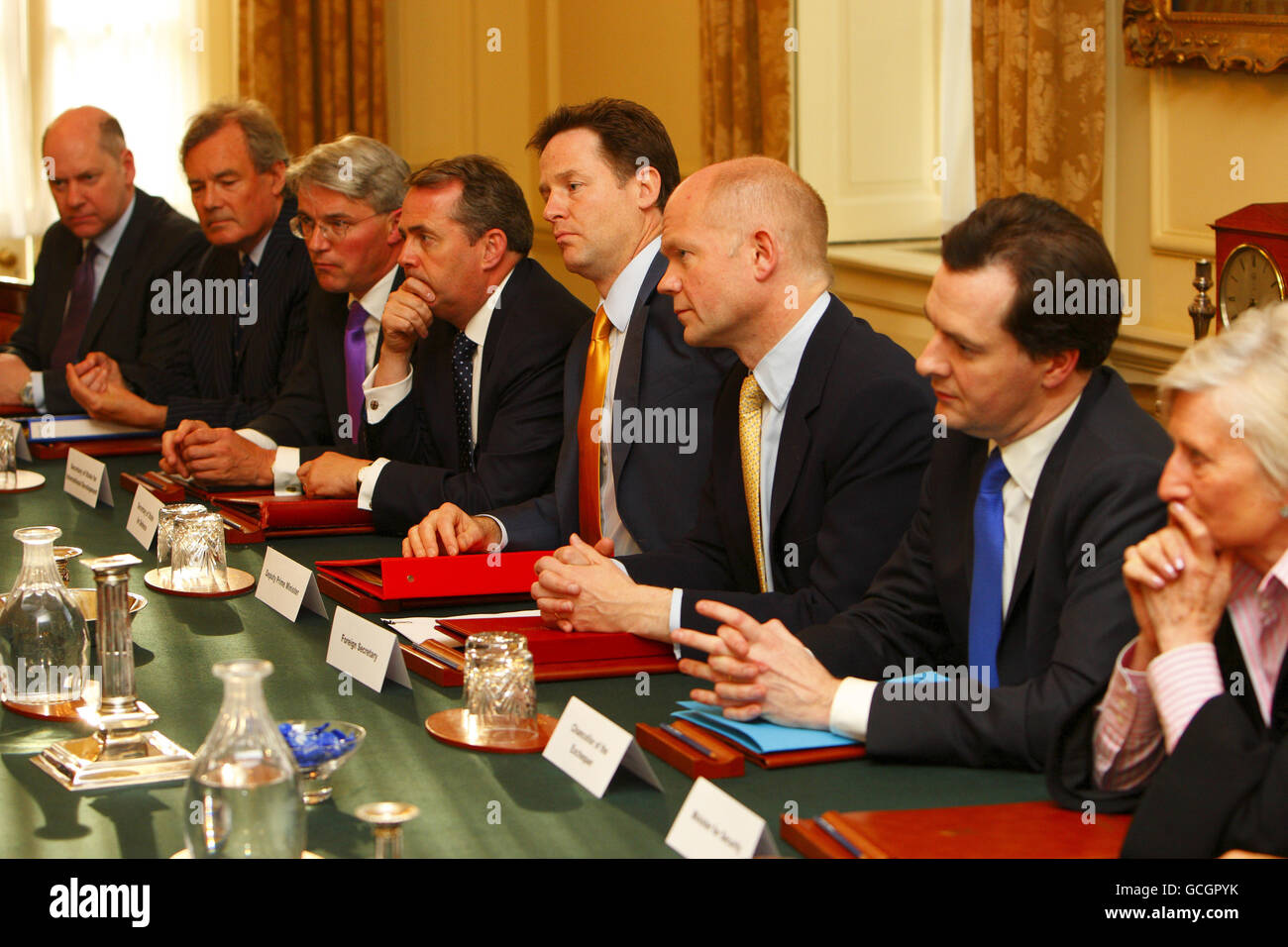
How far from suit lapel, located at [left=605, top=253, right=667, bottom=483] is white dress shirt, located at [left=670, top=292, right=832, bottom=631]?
0.48 meters

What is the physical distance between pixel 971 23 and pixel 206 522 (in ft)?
9.49

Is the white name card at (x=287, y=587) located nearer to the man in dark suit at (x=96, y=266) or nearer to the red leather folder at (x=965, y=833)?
the red leather folder at (x=965, y=833)

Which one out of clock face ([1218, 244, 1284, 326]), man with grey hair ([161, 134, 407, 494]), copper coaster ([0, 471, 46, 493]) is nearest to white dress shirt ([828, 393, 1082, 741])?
clock face ([1218, 244, 1284, 326])

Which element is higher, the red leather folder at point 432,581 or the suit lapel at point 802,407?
the suit lapel at point 802,407

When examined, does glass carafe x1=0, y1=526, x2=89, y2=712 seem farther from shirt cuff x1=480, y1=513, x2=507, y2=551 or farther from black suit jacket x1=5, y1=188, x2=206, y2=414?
black suit jacket x1=5, y1=188, x2=206, y2=414

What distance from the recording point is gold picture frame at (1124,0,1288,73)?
3.79 m

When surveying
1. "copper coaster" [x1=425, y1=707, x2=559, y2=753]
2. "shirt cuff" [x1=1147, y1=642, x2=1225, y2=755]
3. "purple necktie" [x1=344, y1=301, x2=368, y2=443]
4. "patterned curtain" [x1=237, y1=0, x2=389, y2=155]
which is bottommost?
"copper coaster" [x1=425, y1=707, x2=559, y2=753]

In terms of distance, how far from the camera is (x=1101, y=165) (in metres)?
4.37

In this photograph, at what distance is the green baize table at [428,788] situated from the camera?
5.96 feet

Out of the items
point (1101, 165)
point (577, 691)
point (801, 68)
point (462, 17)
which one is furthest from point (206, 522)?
point (462, 17)

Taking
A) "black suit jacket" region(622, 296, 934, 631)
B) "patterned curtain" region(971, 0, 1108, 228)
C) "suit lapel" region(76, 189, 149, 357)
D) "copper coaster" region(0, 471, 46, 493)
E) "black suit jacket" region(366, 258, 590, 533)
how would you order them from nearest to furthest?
"black suit jacket" region(622, 296, 934, 631)
"black suit jacket" region(366, 258, 590, 533)
"copper coaster" region(0, 471, 46, 493)
"patterned curtain" region(971, 0, 1108, 228)
"suit lapel" region(76, 189, 149, 357)

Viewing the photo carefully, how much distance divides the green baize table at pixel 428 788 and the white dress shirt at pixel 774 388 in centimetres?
58

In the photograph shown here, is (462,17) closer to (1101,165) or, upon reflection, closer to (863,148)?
(863,148)

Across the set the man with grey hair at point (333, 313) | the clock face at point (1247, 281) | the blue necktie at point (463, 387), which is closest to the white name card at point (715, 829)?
the clock face at point (1247, 281)
